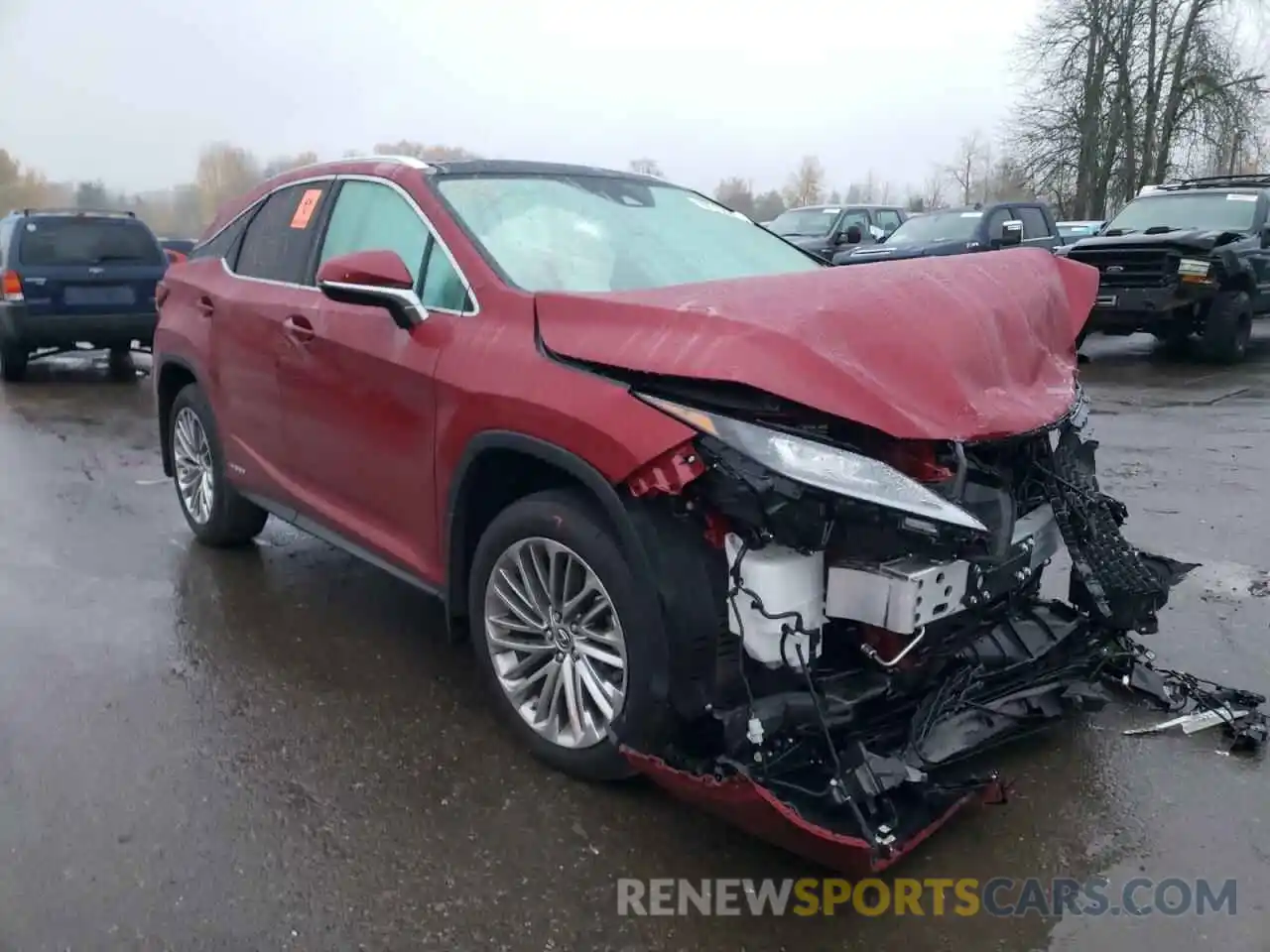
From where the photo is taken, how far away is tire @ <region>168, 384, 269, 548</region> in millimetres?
5219

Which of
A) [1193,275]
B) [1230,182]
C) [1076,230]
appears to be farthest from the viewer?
[1076,230]

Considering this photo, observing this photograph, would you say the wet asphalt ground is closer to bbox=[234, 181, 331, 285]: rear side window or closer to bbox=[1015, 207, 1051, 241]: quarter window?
bbox=[234, 181, 331, 285]: rear side window

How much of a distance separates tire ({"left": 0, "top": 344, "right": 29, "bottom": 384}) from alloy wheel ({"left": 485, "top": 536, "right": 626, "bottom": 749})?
1019cm

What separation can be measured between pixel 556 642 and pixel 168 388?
11.0 ft

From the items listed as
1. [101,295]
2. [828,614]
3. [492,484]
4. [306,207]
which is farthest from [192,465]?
[101,295]

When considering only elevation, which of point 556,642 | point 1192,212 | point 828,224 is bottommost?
point 556,642

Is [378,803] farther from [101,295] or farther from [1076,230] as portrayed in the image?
[1076,230]

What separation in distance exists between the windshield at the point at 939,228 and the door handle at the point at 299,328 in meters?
12.7

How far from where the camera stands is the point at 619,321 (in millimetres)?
3055

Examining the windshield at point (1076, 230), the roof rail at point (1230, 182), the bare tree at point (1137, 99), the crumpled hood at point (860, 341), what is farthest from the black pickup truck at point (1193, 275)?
the bare tree at point (1137, 99)

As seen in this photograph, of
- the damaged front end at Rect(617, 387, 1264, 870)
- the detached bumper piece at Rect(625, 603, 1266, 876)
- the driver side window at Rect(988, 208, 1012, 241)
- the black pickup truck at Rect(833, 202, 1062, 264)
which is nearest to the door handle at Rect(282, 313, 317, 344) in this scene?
the damaged front end at Rect(617, 387, 1264, 870)

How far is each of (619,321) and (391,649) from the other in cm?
193

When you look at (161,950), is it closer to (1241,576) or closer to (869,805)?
(869,805)

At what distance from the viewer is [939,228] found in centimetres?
1586
